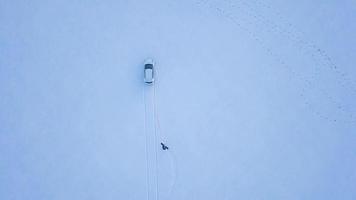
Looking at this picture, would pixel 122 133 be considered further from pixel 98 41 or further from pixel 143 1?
pixel 143 1

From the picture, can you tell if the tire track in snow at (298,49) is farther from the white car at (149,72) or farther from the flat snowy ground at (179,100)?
the white car at (149,72)

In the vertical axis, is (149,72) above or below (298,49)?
below

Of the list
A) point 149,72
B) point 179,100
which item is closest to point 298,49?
point 179,100

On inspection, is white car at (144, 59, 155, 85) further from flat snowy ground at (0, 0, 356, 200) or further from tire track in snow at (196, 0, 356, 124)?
tire track in snow at (196, 0, 356, 124)

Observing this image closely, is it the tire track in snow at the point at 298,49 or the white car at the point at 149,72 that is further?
the tire track in snow at the point at 298,49

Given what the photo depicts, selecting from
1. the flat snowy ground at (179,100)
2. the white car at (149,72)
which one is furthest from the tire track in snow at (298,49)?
the white car at (149,72)

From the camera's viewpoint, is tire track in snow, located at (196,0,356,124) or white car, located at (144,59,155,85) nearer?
white car, located at (144,59,155,85)

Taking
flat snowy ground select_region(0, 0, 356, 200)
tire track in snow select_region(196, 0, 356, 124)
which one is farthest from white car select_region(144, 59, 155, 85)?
tire track in snow select_region(196, 0, 356, 124)

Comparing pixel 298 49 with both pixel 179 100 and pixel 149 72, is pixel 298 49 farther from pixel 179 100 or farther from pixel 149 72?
pixel 149 72

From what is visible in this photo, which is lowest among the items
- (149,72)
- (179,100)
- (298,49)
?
(179,100)
